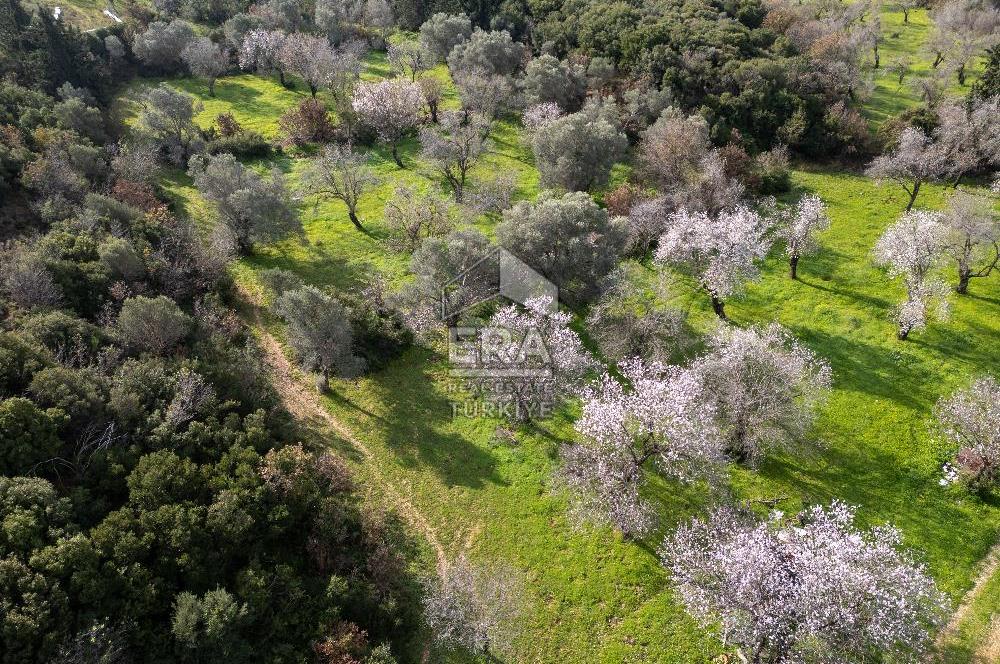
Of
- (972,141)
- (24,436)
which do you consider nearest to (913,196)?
(972,141)

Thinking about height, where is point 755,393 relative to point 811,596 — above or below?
above

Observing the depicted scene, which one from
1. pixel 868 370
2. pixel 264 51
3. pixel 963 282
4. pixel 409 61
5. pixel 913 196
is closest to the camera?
pixel 868 370

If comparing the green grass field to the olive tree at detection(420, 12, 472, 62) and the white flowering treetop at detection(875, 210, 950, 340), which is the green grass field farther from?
the olive tree at detection(420, 12, 472, 62)

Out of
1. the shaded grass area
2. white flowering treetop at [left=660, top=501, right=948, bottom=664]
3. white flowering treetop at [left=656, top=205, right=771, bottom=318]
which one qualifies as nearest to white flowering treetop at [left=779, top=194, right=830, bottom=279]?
white flowering treetop at [left=656, top=205, right=771, bottom=318]

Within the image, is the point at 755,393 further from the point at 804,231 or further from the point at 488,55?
the point at 488,55

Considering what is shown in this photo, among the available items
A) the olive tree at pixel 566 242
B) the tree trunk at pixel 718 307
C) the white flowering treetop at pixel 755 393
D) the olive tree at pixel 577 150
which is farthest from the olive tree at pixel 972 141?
the white flowering treetop at pixel 755 393

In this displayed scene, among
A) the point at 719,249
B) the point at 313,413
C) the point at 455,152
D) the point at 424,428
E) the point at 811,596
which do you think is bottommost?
the point at 424,428

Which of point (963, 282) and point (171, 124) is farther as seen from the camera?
point (171, 124)
